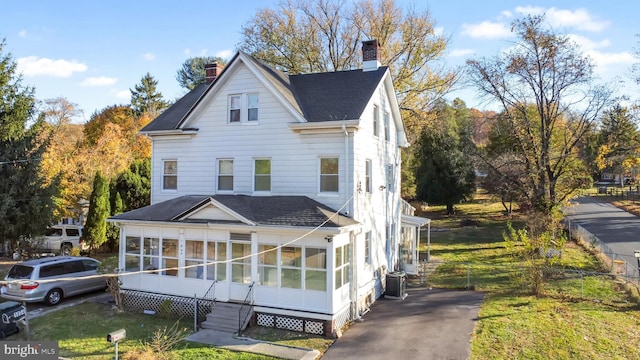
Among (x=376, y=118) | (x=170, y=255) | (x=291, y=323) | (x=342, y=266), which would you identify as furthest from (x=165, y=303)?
(x=376, y=118)

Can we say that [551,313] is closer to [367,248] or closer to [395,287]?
[395,287]

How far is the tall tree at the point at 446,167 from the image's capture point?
45.7 m

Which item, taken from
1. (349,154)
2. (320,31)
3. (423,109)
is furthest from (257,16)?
(349,154)

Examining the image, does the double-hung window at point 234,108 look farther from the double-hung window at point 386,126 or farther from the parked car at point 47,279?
the parked car at point 47,279

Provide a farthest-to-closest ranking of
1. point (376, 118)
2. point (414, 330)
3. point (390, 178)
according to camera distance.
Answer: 1. point (390, 178)
2. point (376, 118)
3. point (414, 330)

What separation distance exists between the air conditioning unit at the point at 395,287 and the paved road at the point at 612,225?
13788 millimetres

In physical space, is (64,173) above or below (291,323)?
above

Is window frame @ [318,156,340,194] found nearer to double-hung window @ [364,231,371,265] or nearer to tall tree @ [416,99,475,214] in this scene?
double-hung window @ [364,231,371,265]

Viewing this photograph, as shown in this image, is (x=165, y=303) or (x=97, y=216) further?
(x=97, y=216)

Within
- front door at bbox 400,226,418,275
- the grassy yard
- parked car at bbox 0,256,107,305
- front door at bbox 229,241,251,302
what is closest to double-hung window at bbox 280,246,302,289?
front door at bbox 229,241,251,302

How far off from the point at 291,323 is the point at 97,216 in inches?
744

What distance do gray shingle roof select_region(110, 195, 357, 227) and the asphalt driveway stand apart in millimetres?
3716

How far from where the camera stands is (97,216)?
2706 cm

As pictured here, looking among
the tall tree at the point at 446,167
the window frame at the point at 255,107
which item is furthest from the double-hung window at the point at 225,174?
the tall tree at the point at 446,167
